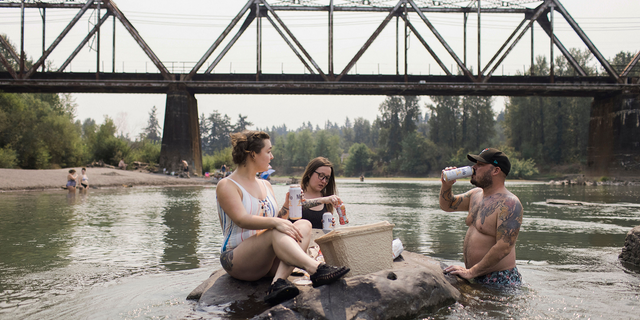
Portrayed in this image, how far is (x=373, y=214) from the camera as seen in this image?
13.4 metres

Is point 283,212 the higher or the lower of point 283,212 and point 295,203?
the lower

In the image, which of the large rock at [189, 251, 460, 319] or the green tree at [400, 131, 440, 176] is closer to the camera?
the large rock at [189, 251, 460, 319]

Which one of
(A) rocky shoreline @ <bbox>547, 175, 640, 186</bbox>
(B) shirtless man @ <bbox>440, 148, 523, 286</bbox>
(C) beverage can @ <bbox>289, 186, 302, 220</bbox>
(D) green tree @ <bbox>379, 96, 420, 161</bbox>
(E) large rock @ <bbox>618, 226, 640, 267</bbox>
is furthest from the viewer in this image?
(D) green tree @ <bbox>379, 96, 420, 161</bbox>

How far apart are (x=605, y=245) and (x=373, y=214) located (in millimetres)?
6492

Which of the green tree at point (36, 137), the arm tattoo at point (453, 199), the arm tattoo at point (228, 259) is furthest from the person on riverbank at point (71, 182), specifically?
the arm tattoo at point (453, 199)

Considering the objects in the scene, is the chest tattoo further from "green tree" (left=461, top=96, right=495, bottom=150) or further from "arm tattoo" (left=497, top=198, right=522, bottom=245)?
"green tree" (left=461, top=96, right=495, bottom=150)

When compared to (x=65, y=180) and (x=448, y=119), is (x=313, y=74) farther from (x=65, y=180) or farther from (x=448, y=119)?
(x=448, y=119)

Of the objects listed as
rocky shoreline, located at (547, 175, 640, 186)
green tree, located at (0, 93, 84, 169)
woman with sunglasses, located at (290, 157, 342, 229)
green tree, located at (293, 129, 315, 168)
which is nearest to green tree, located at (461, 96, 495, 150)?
rocky shoreline, located at (547, 175, 640, 186)

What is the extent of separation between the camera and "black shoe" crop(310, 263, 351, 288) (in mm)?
3439

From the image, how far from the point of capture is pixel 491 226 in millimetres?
4410

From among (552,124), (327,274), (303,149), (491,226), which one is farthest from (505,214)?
(303,149)

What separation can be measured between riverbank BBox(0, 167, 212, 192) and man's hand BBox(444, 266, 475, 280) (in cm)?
2083

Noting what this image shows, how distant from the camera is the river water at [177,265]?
13.0ft

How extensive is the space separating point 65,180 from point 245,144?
24.4 meters
